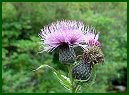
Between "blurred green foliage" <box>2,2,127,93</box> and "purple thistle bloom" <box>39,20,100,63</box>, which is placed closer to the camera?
"purple thistle bloom" <box>39,20,100,63</box>

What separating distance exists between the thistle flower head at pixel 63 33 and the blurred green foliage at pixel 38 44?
4.14 meters

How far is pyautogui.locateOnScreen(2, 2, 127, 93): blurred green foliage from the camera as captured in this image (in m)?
6.77

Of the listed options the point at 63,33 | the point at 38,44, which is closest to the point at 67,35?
the point at 63,33

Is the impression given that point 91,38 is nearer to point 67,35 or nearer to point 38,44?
point 67,35

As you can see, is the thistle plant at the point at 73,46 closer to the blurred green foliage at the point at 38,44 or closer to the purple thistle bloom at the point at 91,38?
the purple thistle bloom at the point at 91,38

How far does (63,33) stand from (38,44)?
4.54 m

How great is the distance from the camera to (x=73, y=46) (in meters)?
2.21

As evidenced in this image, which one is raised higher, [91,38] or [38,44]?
[38,44]

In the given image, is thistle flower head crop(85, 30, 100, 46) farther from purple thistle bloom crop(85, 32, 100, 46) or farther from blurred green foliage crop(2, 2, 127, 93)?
blurred green foliage crop(2, 2, 127, 93)

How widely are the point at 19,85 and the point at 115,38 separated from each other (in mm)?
2547


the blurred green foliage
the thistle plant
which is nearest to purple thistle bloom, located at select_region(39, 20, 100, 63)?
the thistle plant

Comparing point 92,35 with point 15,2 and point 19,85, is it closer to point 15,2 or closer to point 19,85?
point 19,85

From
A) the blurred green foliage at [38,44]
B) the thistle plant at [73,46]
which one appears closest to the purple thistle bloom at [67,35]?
the thistle plant at [73,46]

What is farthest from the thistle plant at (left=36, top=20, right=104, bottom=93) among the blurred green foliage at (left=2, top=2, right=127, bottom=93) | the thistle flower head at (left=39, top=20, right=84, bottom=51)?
the blurred green foliage at (left=2, top=2, right=127, bottom=93)
